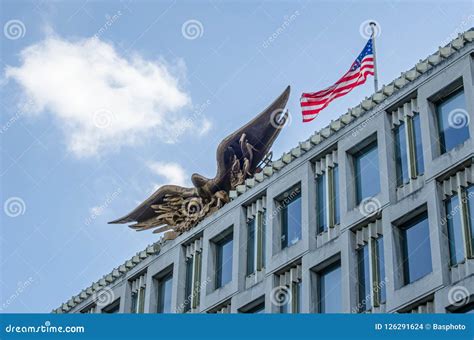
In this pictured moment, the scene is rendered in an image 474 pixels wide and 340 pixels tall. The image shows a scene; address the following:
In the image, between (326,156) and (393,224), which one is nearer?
(393,224)

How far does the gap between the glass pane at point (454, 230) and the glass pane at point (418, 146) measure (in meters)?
2.30

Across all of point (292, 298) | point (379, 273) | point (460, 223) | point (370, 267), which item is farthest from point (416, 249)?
point (292, 298)

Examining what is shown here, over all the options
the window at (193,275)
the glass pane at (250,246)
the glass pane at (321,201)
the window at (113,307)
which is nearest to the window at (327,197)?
the glass pane at (321,201)

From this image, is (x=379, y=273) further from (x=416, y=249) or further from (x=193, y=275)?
(x=193, y=275)

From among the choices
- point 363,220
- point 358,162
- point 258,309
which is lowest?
point 258,309

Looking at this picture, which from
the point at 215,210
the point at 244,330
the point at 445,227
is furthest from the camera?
the point at 215,210

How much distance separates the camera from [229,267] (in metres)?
60.3

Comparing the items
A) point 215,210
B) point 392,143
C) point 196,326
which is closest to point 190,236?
point 215,210

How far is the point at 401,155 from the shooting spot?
5309 centimetres

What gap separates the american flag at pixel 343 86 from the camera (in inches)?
2227

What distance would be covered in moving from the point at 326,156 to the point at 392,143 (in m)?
4.09

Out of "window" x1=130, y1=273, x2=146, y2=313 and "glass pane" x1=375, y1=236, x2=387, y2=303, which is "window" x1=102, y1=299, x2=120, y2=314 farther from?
"glass pane" x1=375, y1=236, x2=387, y2=303

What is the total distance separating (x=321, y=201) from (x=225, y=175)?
7.36 m

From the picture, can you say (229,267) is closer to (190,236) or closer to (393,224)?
(190,236)
